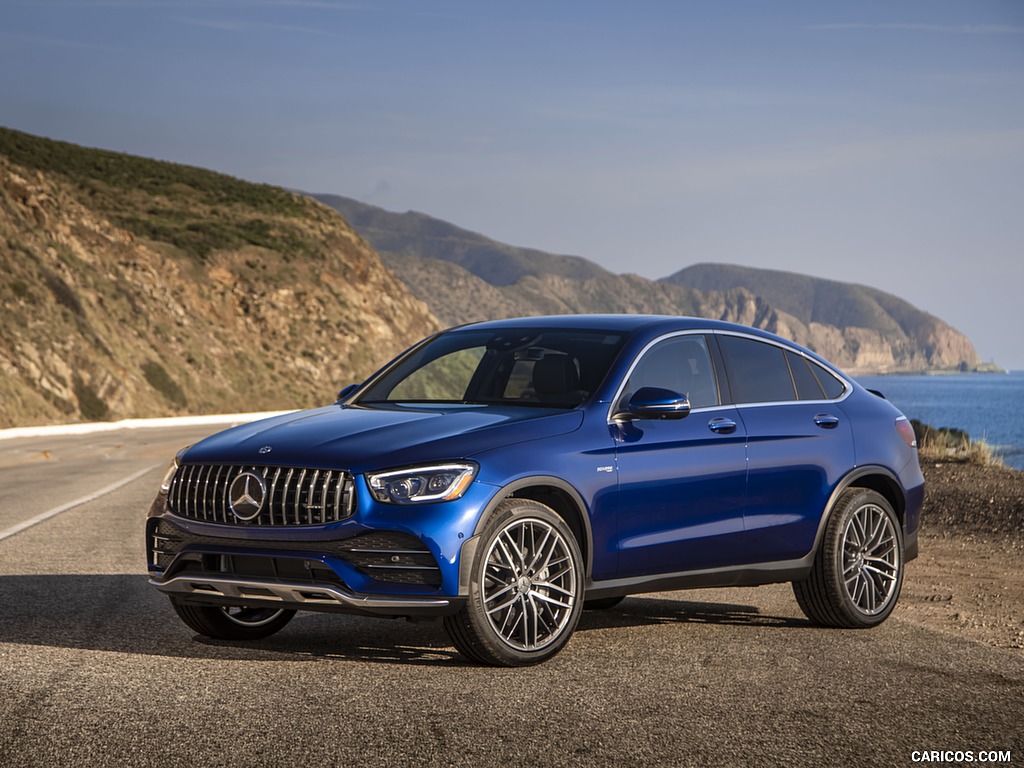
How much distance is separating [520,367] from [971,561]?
18.7ft

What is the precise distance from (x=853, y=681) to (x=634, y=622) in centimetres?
202

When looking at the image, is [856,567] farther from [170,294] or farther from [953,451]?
[170,294]

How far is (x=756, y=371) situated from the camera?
812 cm

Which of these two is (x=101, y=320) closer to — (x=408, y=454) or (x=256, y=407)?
(x=256, y=407)

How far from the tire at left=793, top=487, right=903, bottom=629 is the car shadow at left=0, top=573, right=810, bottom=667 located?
0.91ft

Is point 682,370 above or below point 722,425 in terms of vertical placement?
above

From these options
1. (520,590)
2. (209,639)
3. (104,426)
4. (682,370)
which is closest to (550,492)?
(520,590)

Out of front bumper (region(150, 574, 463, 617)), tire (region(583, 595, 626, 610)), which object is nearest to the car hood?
front bumper (region(150, 574, 463, 617))

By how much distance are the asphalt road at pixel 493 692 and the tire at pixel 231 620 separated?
10 cm

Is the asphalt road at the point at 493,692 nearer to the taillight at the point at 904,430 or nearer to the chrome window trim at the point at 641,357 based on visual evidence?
the taillight at the point at 904,430

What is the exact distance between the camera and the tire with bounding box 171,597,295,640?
736cm

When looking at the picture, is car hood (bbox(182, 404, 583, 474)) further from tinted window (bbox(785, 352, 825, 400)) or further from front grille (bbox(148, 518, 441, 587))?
tinted window (bbox(785, 352, 825, 400))

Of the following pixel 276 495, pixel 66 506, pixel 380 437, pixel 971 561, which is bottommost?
pixel 66 506

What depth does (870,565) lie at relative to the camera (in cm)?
827
